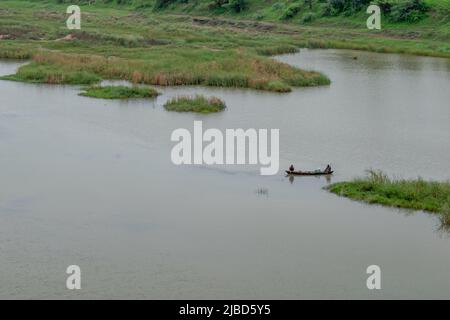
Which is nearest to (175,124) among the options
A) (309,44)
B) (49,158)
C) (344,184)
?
(49,158)

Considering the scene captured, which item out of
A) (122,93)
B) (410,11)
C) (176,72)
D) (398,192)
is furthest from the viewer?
(410,11)

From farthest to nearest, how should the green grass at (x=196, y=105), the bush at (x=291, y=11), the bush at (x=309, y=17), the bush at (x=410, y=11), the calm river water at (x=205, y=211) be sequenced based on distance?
the bush at (x=291, y=11)
the bush at (x=309, y=17)
the bush at (x=410, y=11)
the green grass at (x=196, y=105)
the calm river water at (x=205, y=211)

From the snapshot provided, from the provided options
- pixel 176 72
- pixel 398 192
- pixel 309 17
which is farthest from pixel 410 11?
pixel 398 192

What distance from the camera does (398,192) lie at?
25688mm

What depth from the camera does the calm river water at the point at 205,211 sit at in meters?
19.7

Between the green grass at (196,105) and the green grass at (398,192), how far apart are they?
1480 cm

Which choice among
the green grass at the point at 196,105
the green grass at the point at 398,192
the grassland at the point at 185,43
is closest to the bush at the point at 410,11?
the grassland at the point at 185,43

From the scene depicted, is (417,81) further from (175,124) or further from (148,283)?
(148,283)

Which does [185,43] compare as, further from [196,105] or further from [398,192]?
[398,192]

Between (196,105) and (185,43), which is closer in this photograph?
(196,105)

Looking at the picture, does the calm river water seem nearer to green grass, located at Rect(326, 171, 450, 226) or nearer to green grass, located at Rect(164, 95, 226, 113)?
green grass, located at Rect(326, 171, 450, 226)

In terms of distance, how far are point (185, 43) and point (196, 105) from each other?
2933 centimetres

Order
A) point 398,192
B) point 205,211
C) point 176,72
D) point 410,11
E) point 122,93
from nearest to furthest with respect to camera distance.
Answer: point 205,211, point 398,192, point 122,93, point 176,72, point 410,11

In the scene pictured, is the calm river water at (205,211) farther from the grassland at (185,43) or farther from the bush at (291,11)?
the bush at (291,11)
